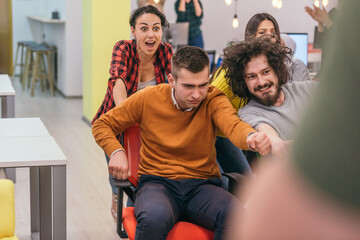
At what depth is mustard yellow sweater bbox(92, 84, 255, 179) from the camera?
2230mm

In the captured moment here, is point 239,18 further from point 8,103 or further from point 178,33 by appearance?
point 8,103

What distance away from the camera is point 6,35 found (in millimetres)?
2938

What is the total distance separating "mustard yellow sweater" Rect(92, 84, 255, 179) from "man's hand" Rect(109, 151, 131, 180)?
5 cm

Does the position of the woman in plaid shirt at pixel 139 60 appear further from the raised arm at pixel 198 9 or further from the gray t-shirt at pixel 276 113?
Result: the raised arm at pixel 198 9

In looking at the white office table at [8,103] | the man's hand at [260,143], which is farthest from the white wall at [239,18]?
the man's hand at [260,143]

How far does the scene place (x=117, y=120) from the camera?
2.30m

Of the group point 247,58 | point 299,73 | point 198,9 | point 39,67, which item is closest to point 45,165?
point 247,58

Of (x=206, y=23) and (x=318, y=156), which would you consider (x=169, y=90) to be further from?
(x=206, y=23)

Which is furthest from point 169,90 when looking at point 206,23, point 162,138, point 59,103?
point 206,23

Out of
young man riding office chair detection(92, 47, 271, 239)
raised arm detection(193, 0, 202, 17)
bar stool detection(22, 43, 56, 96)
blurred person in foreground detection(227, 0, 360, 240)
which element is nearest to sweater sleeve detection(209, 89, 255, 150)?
young man riding office chair detection(92, 47, 271, 239)

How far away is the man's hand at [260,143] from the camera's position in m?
1.67

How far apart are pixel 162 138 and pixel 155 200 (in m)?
0.31

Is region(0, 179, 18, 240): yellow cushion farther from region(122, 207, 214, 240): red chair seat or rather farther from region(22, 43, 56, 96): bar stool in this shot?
region(22, 43, 56, 96): bar stool

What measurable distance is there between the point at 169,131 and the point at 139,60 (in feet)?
2.43
